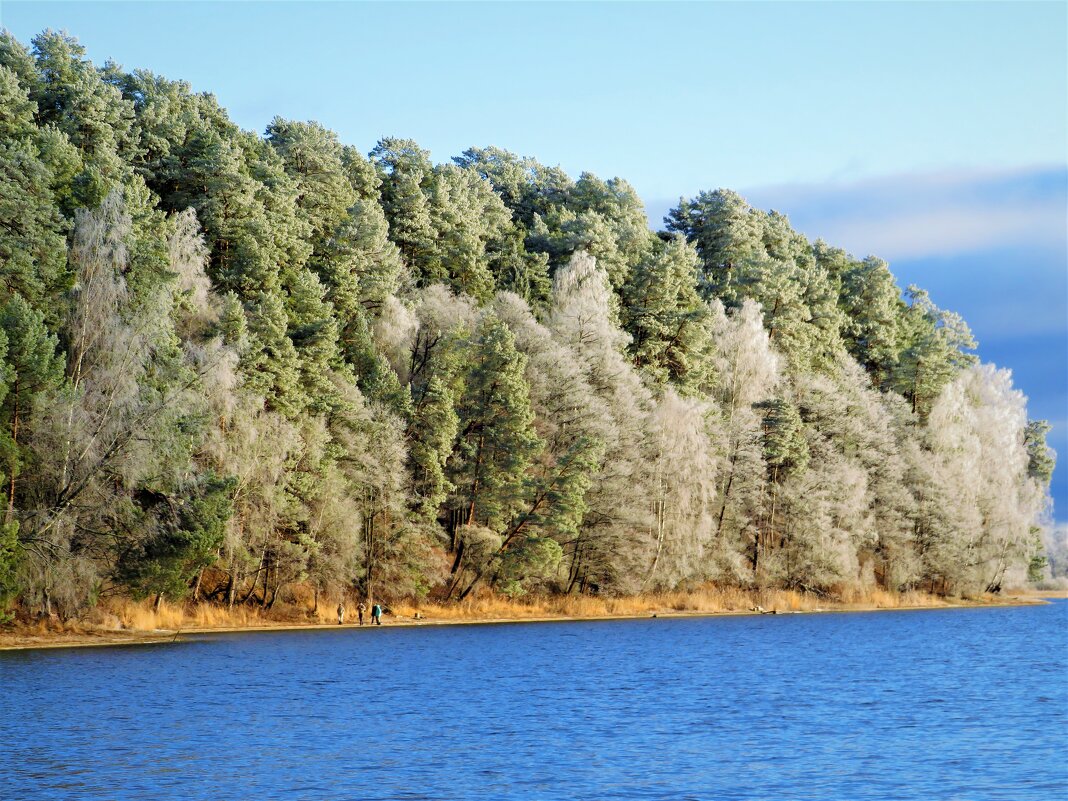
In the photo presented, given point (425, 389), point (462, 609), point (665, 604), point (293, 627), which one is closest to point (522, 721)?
point (293, 627)

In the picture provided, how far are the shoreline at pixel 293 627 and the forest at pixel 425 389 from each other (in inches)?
56.0

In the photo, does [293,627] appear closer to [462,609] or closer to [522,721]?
[462,609]

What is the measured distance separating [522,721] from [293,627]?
101 ft

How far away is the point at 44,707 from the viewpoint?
105 ft

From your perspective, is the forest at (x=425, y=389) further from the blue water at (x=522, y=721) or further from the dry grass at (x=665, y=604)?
the blue water at (x=522, y=721)

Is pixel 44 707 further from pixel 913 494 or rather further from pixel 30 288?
pixel 913 494

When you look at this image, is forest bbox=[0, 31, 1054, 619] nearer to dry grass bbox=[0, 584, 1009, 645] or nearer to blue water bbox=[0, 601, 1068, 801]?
dry grass bbox=[0, 584, 1009, 645]

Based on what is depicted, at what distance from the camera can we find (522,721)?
108 ft

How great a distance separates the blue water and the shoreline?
71.5 inches

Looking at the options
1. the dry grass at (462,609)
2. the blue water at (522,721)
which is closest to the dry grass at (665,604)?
the dry grass at (462,609)

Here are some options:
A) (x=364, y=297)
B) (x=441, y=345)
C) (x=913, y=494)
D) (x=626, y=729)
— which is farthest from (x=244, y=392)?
(x=913, y=494)

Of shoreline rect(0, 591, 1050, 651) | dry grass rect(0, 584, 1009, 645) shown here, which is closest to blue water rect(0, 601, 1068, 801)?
shoreline rect(0, 591, 1050, 651)

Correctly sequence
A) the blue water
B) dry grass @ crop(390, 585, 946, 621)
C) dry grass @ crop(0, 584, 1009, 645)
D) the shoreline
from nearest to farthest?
the blue water < the shoreline < dry grass @ crop(0, 584, 1009, 645) < dry grass @ crop(390, 585, 946, 621)

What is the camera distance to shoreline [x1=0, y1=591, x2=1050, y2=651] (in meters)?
48.8
